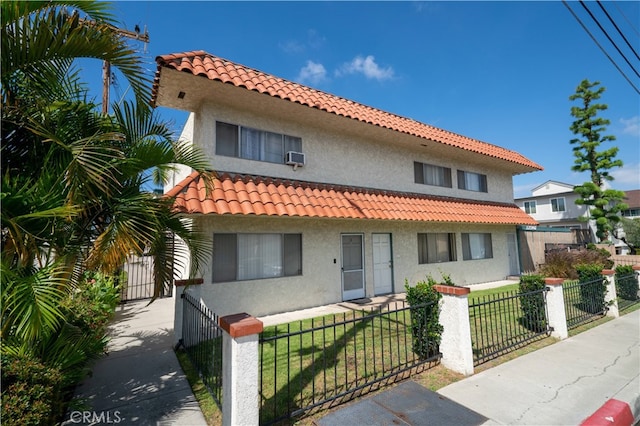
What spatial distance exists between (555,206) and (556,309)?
36488 millimetres

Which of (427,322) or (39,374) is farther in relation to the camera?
(427,322)

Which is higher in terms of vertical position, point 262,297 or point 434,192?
point 434,192

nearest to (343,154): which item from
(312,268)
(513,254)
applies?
(312,268)

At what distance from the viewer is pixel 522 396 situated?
411 centimetres

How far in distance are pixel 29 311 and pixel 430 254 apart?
12.7 metres

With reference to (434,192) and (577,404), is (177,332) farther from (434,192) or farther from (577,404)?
(434,192)

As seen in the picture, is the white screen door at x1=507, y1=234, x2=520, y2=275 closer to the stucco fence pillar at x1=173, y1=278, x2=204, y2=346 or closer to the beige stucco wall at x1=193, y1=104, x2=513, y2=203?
the beige stucco wall at x1=193, y1=104, x2=513, y2=203

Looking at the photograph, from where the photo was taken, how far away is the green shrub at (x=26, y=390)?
2.64 m

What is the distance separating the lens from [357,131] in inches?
420

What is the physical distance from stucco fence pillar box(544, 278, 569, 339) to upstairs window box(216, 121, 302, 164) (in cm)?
774

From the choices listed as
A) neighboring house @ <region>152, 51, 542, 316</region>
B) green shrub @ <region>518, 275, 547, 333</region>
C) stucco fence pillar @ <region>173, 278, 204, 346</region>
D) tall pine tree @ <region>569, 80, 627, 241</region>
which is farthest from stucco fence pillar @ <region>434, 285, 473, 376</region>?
tall pine tree @ <region>569, 80, 627, 241</region>

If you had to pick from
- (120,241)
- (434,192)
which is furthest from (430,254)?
(120,241)

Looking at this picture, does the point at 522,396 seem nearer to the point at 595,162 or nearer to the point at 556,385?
the point at 556,385

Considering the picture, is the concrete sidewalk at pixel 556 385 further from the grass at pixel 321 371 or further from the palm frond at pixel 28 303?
the palm frond at pixel 28 303
